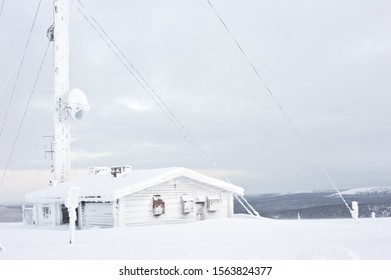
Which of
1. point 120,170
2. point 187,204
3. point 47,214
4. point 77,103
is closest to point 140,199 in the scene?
point 187,204

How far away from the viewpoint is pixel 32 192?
2858 centimetres

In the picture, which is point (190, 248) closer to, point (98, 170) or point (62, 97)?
point (98, 170)

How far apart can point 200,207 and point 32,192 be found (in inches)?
461

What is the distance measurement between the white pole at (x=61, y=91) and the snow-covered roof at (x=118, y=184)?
1805mm

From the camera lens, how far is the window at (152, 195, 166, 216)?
2219 cm

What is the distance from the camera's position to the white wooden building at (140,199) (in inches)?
838

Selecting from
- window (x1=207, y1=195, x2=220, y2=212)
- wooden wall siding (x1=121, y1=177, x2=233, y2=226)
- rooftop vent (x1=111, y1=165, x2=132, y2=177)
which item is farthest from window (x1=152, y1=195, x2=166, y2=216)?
rooftop vent (x1=111, y1=165, x2=132, y2=177)

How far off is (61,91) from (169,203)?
12251 mm

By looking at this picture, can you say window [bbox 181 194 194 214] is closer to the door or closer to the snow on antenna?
the door

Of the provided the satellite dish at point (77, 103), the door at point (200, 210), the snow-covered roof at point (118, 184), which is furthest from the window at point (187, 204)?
the satellite dish at point (77, 103)

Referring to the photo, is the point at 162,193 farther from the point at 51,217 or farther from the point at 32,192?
the point at 32,192

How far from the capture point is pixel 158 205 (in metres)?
22.3

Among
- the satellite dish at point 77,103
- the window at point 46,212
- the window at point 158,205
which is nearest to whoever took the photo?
the window at point 158,205

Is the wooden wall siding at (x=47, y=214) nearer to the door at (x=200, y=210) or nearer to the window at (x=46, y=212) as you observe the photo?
the window at (x=46, y=212)
